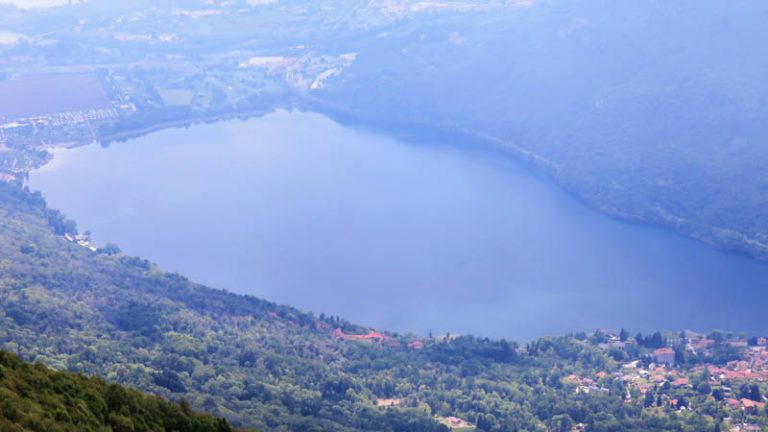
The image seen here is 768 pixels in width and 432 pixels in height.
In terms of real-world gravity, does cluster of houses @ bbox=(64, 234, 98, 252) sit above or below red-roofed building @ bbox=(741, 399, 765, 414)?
above

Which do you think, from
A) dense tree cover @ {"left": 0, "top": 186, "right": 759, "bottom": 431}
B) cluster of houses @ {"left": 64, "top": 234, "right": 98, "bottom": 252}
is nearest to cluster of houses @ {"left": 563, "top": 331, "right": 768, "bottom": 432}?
dense tree cover @ {"left": 0, "top": 186, "right": 759, "bottom": 431}

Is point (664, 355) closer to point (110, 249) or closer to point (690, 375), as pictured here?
point (690, 375)

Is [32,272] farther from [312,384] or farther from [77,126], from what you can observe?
[77,126]

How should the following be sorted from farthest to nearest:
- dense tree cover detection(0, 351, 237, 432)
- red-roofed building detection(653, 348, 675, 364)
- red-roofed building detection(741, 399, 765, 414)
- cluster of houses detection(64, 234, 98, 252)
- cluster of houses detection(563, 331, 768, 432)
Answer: cluster of houses detection(64, 234, 98, 252), red-roofed building detection(653, 348, 675, 364), cluster of houses detection(563, 331, 768, 432), red-roofed building detection(741, 399, 765, 414), dense tree cover detection(0, 351, 237, 432)

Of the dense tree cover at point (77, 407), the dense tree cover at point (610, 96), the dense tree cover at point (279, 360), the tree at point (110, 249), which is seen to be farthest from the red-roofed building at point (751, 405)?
the tree at point (110, 249)

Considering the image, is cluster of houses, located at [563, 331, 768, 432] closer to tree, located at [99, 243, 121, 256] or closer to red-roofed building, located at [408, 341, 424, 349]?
red-roofed building, located at [408, 341, 424, 349]

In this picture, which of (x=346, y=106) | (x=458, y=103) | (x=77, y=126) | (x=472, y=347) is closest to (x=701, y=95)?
(x=458, y=103)

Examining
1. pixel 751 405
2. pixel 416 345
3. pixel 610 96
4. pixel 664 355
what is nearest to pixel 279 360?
pixel 416 345
